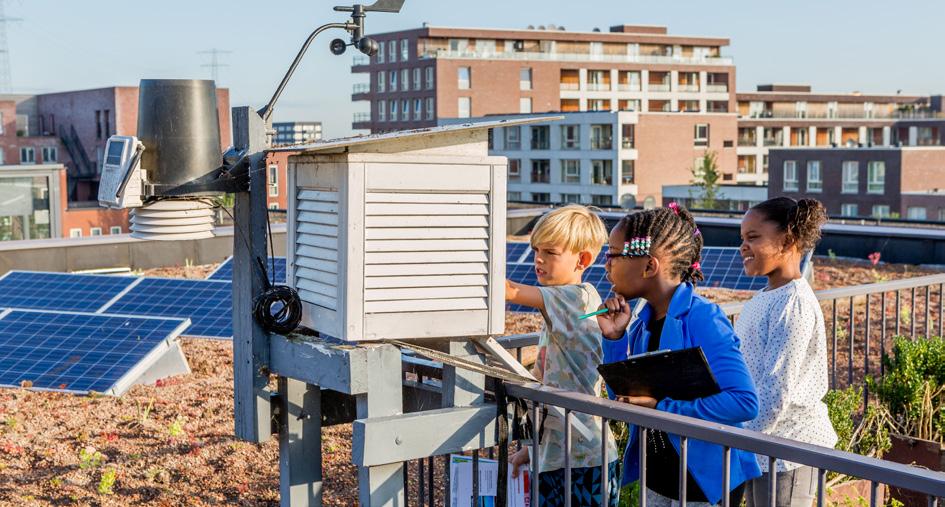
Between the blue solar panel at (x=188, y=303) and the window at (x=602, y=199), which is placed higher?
the blue solar panel at (x=188, y=303)

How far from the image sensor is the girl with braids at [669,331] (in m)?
3.39

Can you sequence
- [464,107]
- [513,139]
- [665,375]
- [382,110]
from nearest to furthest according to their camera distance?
[665,375], [513,139], [464,107], [382,110]

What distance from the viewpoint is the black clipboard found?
10.5ft

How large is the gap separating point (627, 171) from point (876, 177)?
18285 mm

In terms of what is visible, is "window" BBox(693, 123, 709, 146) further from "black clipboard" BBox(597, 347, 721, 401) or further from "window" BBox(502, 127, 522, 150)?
"black clipboard" BBox(597, 347, 721, 401)

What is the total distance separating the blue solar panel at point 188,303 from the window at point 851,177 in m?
69.5

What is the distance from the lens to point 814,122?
10875 cm

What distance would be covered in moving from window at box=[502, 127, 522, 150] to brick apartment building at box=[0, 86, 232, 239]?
24869 mm

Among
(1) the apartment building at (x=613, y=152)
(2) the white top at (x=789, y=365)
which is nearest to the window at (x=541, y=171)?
(1) the apartment building at (x=613, y=152)

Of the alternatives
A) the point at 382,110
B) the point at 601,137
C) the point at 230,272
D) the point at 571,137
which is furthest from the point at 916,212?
the point at 230,272

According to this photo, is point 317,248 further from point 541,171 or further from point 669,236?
point 541,171

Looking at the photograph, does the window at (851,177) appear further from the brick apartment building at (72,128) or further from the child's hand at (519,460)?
the child's hand at (519,460)

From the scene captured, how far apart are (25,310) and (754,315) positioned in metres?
6.53

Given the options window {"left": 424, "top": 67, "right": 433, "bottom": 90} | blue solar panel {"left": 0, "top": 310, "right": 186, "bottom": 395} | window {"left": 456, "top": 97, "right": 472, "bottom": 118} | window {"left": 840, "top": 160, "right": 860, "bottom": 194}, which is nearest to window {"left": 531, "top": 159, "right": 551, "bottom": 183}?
window {"left": 456, "top": 97, "right": 472, "bottom": 118}
